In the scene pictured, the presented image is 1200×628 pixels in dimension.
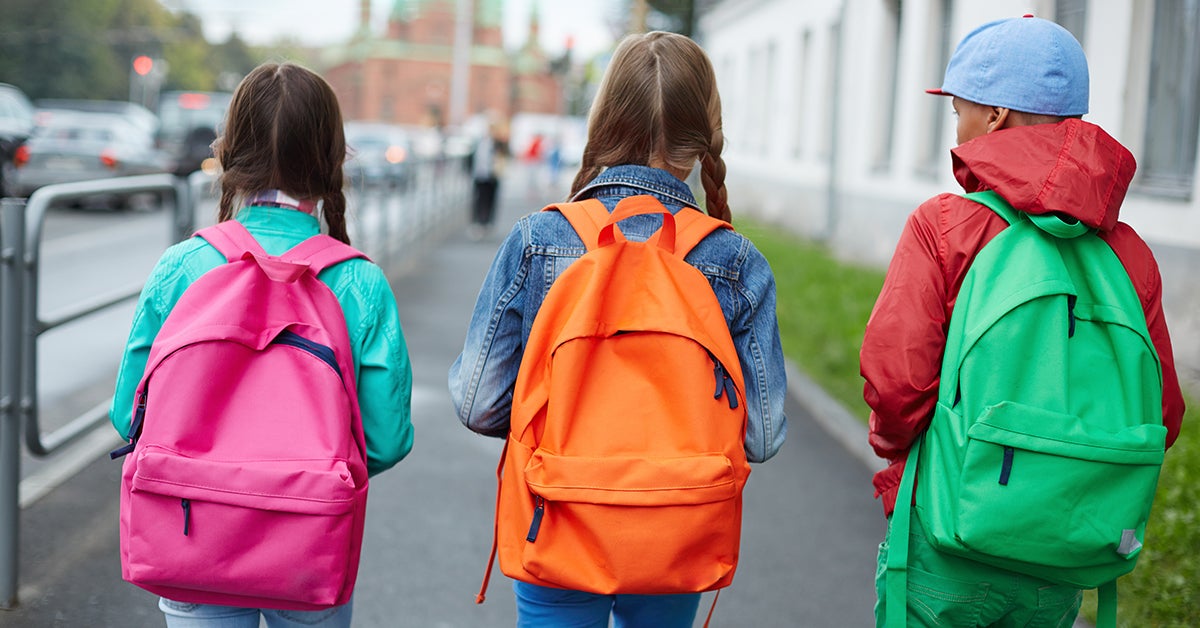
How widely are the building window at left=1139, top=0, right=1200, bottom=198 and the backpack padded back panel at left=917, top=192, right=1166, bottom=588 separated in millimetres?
7180

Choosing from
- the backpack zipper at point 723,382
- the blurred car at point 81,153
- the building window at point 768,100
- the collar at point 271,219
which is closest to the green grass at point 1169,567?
the backpack zipper at point 723,382

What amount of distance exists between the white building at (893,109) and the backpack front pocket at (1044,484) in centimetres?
105

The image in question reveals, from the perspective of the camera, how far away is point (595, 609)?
2566mm

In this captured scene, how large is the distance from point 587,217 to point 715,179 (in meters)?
0.41

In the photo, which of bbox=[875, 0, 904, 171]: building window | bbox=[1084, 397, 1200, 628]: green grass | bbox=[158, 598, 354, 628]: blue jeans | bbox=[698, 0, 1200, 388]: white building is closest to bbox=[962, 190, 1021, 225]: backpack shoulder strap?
bbox=[698, 0, 1200, 388]: white building

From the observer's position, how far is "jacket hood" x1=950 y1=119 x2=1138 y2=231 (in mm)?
2430

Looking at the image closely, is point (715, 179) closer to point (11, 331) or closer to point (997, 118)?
point (997, 118)

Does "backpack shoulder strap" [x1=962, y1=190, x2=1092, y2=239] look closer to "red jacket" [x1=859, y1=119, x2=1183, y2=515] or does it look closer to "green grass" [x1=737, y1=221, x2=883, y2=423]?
"red jacket" [x1=859, y1=119, x2=1183, y2=515]

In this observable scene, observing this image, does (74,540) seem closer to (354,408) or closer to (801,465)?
(354,408)

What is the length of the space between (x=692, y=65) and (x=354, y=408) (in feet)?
3.15

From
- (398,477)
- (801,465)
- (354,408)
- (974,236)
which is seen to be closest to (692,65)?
(974,236)

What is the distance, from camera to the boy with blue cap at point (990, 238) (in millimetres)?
2467

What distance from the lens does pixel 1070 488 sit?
2350 millimetres

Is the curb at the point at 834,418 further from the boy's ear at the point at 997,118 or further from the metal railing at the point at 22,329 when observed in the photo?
the boy's ear at the point at 997,118
